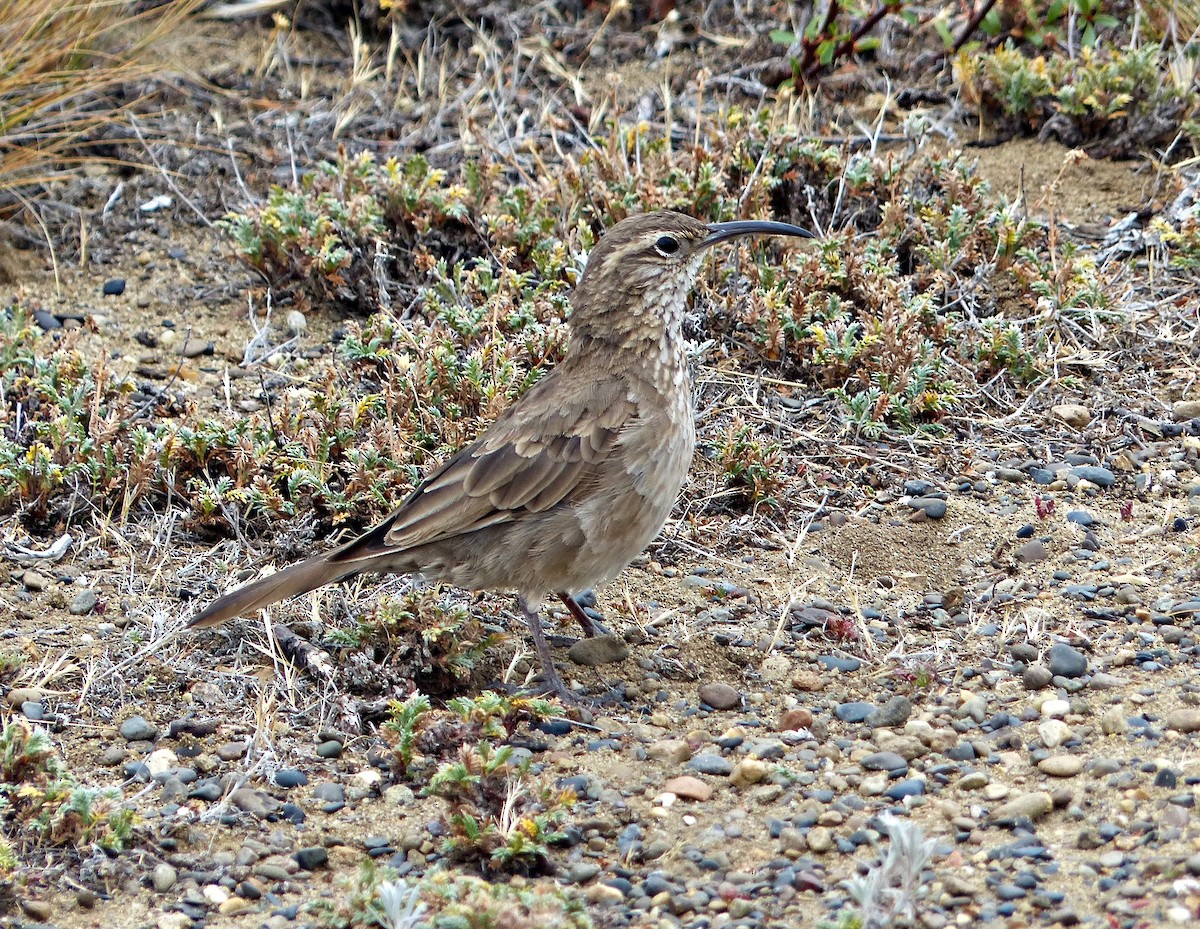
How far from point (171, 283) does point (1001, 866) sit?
568cm

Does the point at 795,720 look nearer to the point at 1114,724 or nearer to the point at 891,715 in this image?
the point at 891,715

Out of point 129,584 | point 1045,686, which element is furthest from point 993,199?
point 129,584

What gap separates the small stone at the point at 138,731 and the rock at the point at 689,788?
1.75 m

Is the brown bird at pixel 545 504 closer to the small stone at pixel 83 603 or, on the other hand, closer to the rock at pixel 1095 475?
the small stone at pixel 83 603

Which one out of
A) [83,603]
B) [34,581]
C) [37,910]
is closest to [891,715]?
[37,910]

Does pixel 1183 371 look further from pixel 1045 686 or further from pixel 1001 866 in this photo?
pixel 1001 866

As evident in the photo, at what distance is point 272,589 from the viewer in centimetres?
545

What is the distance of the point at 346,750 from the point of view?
515 centimetres

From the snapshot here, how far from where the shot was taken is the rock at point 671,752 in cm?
504

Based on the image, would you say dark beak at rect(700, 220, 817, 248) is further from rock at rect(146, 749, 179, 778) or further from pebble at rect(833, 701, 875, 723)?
rock at rect(146, 749, 179, 778)

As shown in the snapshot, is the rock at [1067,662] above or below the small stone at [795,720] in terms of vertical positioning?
above

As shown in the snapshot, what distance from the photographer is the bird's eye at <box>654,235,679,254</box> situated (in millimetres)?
6078

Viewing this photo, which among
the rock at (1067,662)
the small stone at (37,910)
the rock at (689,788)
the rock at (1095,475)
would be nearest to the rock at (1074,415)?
the rock at (1095,475)

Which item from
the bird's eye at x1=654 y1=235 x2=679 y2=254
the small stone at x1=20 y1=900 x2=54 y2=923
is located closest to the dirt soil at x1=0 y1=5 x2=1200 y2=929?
the small stone at x1=20 y1=900 x2=54 y2=923
